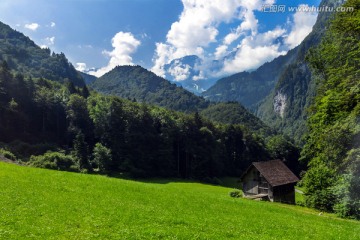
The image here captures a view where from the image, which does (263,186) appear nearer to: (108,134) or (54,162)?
(54,162)

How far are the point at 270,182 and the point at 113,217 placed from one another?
62.2 m

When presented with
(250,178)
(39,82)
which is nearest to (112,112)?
(39,82)

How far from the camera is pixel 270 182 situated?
78.6 m

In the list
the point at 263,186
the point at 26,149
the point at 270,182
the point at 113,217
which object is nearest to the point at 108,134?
the point at 26,149

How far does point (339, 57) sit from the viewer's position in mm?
43719

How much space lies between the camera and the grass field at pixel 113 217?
19.5 meters

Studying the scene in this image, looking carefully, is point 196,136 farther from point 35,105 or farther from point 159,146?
point 35,105

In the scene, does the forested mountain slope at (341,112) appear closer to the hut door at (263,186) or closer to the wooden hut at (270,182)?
the wooden hut at (270,182)

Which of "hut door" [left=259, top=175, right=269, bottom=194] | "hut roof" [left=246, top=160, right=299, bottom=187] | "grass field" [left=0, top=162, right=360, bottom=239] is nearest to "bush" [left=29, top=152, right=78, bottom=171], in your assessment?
"hut door" [left=259, top=175, right=269, bottom=194]

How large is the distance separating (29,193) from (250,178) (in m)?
68.1

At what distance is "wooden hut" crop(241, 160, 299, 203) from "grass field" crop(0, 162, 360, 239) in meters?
48.9

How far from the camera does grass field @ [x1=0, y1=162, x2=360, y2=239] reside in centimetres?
1950

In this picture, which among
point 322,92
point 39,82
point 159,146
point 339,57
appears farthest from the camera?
point 39,82

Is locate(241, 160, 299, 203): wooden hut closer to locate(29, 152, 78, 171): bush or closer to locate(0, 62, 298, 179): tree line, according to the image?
locate(0, 62, 298, 179): tree line
